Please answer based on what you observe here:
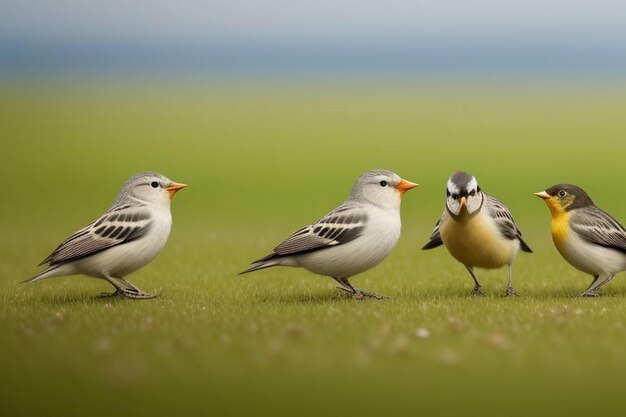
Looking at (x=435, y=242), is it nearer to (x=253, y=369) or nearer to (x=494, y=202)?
(x=494, y=202)

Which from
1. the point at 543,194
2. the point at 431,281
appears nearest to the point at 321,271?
the point at 431,281

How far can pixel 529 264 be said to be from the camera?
449 inches

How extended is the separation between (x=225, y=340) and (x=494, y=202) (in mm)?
3890

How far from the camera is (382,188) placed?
9.10m

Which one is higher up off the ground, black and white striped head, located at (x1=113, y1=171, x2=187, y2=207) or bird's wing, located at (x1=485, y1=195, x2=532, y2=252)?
black and white striped head, located at (x1=113, y1=171, x2=187, y2=207)

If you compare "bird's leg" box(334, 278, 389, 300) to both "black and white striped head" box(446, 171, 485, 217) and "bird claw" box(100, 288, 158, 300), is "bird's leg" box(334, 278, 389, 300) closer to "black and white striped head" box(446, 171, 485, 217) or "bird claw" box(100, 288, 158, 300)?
"black and white striped head" box(446, 171, 485, 217)

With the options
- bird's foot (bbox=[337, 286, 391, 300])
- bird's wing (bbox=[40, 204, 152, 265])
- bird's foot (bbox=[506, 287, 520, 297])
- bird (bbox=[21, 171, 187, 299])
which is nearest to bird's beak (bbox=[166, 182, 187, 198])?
bird (bbox=[21, 171, 187, 299])

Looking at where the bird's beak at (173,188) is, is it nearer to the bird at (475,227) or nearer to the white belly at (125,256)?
the white belly at (125,256)

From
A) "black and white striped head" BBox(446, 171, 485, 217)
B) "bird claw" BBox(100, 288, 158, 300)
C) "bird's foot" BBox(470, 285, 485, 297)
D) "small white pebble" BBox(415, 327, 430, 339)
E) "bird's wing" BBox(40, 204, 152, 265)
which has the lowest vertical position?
"bird's foot" BBox(470, 285, 485, 297)

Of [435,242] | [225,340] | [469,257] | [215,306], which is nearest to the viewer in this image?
[225,340]

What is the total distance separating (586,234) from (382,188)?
2280mm

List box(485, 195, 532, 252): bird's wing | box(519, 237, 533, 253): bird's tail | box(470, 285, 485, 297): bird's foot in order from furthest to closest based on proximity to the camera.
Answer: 1. box(519, 237, 533, 253): bird's tail
2. box(470, 285, 485, 297): bird's foot
3. box(485, 195, 532, 252): bird's wing

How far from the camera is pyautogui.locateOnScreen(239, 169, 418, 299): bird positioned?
8812mm

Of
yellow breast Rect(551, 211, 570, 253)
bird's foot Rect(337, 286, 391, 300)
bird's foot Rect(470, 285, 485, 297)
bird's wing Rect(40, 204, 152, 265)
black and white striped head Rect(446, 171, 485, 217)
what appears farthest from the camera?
bird's foot Rect(470, 285, 485, 297)
